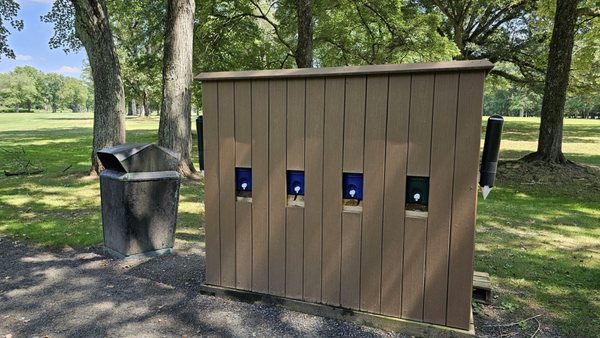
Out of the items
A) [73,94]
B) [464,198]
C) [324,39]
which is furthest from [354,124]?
[73,94]

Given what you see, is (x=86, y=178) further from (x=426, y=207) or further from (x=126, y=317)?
(x=426, y=207)

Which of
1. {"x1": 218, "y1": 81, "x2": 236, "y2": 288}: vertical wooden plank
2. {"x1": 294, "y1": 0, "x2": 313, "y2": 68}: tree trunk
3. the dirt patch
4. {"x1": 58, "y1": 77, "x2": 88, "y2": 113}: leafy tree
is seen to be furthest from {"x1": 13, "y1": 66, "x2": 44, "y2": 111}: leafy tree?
{"x1": 218, "y1": 81, "x2": 236, "y2": 288}: vertical wooden plank

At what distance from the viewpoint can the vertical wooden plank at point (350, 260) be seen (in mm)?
2797

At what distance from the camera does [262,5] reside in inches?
623

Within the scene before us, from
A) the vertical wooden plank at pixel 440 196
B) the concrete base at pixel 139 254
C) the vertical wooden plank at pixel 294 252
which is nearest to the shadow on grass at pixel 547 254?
the vertical wooden plank at pixel 440 196

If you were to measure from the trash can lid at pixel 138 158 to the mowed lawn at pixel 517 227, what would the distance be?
1203 mm

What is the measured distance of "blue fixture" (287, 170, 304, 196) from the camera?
2945 millimetres

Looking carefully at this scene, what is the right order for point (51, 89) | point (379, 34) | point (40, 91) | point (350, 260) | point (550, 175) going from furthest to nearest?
point (51, 89), point (40, 91), point (379, 34), point (550, 175), point (350, 260)

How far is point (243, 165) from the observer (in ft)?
10.1

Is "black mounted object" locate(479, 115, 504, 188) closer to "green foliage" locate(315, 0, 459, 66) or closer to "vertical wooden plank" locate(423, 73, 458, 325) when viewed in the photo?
"vertical wooden plank" locate(423, 73, 458, 325)

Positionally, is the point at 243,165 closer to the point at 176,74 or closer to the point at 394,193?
the point at 394,193

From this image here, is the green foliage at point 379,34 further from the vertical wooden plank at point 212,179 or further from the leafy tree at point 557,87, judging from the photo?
the vertical wooden plank at point 212,179

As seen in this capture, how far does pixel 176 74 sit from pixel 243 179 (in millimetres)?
5513

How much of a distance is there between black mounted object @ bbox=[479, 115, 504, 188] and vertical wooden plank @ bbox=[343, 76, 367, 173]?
79 cm
